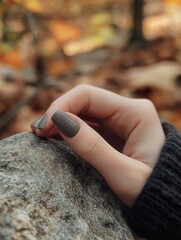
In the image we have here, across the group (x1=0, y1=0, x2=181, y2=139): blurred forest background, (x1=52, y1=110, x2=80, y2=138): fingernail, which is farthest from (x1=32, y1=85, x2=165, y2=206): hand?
(x1=0, y1=0, x2=181, y2=139): blurred forest background

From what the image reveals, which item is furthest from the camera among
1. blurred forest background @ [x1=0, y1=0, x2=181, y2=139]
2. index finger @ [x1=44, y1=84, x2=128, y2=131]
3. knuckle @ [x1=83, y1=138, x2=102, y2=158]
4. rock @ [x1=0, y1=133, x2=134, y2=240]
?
blurred forest background @ [x1=0, y1=0, x2=181, y2=139]

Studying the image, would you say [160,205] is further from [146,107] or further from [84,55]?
[84,55]

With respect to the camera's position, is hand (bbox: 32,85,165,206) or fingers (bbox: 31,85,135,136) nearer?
hand (bbox: 32,85,165,206)

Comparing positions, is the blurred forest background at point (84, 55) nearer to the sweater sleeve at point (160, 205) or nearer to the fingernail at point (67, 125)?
the fingernail at point (67, 125)

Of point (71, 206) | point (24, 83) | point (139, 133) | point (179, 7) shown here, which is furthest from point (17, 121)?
point (179, 7)

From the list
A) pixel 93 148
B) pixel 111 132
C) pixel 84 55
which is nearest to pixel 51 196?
pixel 93 148

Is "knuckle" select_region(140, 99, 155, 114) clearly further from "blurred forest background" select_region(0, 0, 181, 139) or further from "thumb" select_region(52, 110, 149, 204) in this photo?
"blurred forest background" select_region(0, 0, 181, 139)
